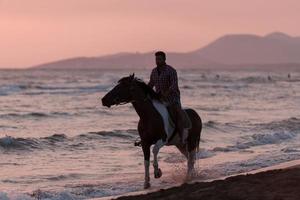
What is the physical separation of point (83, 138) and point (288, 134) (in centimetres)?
734

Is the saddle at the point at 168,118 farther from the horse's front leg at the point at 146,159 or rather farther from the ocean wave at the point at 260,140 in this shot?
the ocean wave at the point at 260,140

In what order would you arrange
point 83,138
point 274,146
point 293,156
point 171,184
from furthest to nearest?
point 83,138
point 274,146
point 293,156
point 171,184

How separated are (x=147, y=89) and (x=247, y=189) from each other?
3.44 metres

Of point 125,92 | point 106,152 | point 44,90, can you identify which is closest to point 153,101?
point 125,92

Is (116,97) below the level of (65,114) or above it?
above

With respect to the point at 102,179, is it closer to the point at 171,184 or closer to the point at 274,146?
the point at 171,184

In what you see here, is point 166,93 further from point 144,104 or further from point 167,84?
point 144,104

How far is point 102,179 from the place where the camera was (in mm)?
14570

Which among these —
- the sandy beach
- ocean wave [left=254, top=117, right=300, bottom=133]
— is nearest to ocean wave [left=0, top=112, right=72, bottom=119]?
ocean wave [left=254, top=117, right=300, bottom=133]

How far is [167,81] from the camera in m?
12.6

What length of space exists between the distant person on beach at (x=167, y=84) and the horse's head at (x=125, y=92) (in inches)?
17.6

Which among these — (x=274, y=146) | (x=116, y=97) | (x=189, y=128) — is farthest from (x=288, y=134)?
(x=116, y=97)

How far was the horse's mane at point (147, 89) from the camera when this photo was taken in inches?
486

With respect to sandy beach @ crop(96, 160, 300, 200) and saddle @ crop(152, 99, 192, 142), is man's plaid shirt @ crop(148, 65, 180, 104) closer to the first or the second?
saddle @ crop(152, 99, 192, 142)
